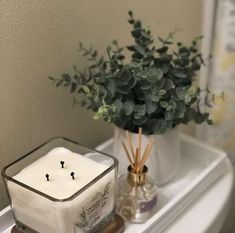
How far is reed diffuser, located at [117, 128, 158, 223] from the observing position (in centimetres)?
65

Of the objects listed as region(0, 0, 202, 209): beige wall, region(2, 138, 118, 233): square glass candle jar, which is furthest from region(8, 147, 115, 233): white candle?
region(0, 0, 202, 209): beige wall

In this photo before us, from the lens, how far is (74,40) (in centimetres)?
74

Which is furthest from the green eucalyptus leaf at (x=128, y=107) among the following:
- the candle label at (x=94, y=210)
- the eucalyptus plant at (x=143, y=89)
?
the candle label at (x=94, y=210)

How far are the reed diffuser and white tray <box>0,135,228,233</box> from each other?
2 cm

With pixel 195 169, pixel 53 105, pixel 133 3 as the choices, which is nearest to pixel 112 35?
pixel 133 3

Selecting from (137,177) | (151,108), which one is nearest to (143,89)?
(151,108)

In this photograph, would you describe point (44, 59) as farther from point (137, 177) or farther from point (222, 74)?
point (222, 74)

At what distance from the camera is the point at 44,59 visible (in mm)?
702

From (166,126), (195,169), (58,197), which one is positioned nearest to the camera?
(58,197)

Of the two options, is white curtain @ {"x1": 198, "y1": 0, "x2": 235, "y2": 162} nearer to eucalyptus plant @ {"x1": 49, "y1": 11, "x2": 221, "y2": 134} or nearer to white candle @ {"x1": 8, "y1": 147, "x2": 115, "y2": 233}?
eucalyptus plant @ {"x1": 49, "y1": 11, "x2": 221, "y2": 134}

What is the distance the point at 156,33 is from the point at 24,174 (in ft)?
1.58

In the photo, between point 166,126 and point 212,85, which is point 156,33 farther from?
point 166,126

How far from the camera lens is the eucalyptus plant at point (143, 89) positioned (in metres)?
0.65

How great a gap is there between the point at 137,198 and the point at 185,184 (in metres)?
0.14
